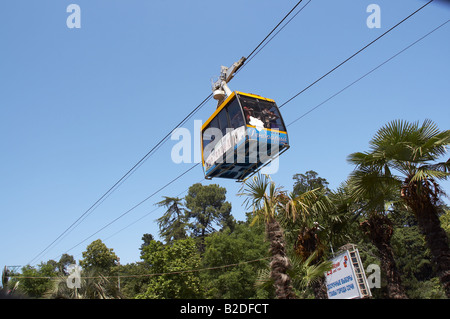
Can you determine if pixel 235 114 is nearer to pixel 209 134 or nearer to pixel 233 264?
pixel 209 134

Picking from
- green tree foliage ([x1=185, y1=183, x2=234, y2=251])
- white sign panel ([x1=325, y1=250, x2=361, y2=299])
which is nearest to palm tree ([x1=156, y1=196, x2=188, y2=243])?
green tree foliage ([x1=185, y1=183, x2=234, y2=251])

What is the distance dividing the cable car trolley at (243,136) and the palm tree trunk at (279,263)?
3.65 m

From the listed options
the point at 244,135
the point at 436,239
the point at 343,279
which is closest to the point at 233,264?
the point at 343,279

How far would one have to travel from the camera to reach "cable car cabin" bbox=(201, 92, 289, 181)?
12.8 meters

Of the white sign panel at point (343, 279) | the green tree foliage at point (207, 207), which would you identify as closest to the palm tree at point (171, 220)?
the green tree foliage at point (207, 207)

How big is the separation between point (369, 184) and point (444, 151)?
2261mm

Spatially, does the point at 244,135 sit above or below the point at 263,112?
below

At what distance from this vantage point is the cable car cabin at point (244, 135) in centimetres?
1277

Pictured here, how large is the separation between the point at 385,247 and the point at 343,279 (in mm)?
3997

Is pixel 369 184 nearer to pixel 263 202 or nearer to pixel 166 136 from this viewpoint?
pixel 263 202

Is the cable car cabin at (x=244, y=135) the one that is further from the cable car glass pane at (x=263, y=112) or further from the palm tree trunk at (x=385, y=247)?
the palm tree trunk at (x=385, y=247)

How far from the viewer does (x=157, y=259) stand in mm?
29453

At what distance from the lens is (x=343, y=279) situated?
50.4ft
